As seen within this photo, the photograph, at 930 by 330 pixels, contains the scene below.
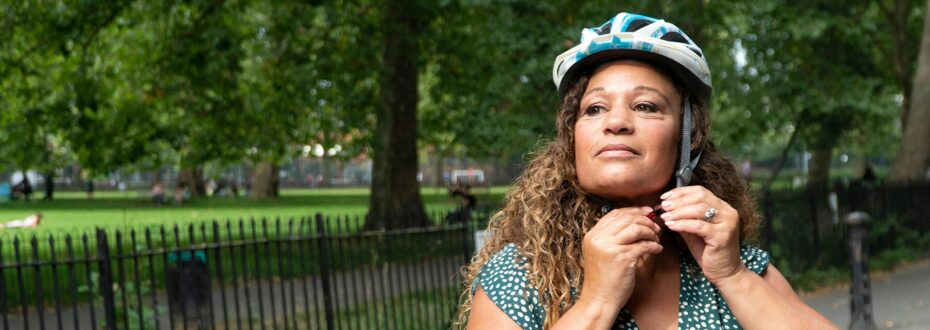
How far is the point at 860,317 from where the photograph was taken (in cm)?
942

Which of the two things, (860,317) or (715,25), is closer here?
(860,317)

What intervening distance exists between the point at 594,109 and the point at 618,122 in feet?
0.32

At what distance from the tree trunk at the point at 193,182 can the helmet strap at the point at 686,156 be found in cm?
4642

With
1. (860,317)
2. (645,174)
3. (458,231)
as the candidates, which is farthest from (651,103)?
(860,317)

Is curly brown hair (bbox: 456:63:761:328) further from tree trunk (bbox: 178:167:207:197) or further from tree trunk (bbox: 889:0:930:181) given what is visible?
tree trunk (bbox: 178:167:207:197)

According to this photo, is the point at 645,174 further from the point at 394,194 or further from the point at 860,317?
the point at 394,194

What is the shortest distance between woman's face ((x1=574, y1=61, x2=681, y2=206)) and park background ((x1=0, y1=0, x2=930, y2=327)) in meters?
9.53

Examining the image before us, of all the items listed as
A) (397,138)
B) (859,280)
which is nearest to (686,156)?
(859,280)

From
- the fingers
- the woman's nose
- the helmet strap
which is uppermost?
the woman's nose

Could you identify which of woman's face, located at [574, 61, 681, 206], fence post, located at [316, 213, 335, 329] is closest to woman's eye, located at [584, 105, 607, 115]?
woman's face, located at [574, 61, 681, 206]

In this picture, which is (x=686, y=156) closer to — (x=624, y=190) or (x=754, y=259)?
(x=624, y=190)

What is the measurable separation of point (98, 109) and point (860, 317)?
10853mm

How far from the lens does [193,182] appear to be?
52312 millimetres

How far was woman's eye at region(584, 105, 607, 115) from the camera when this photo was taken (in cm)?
209
